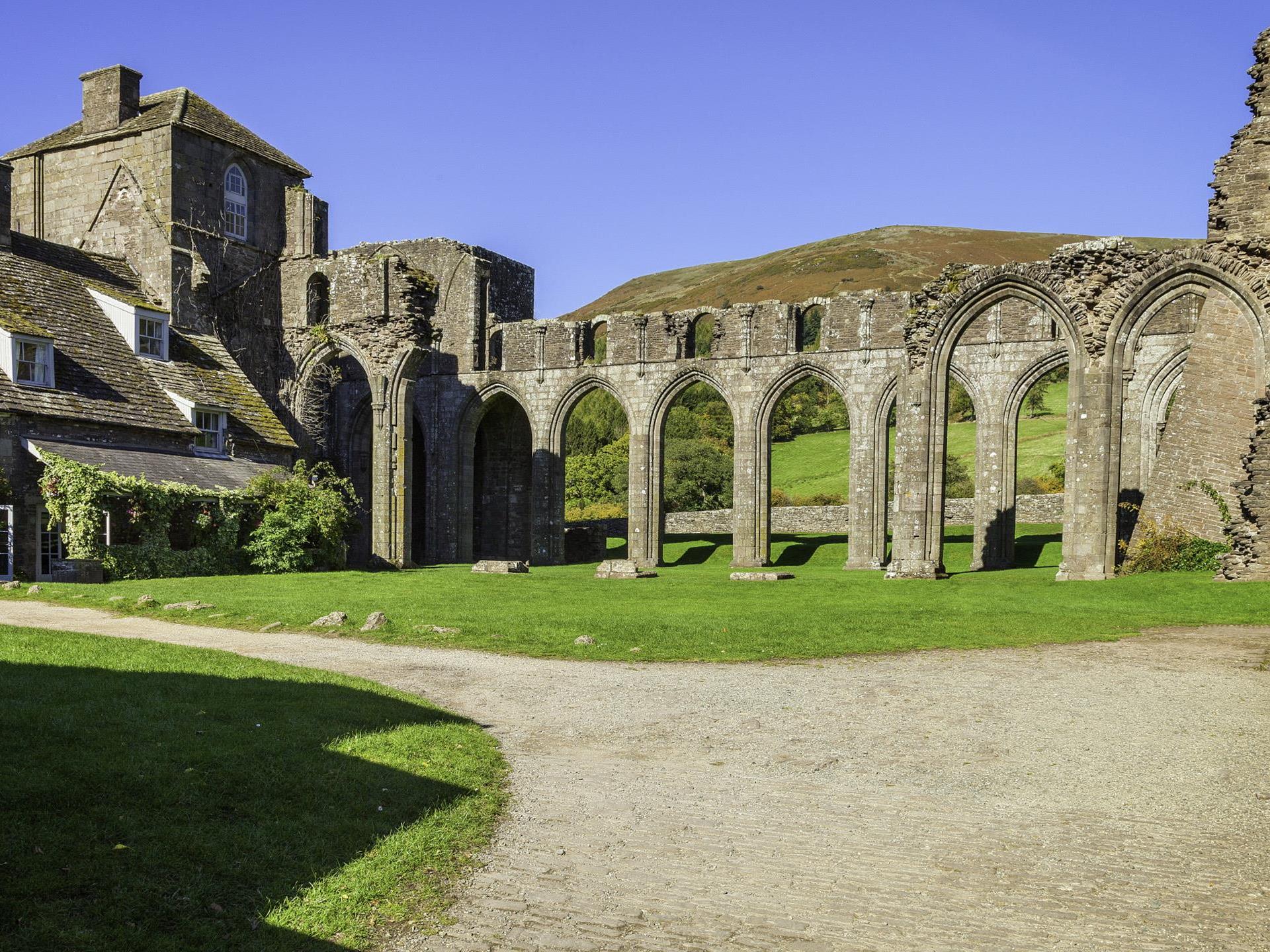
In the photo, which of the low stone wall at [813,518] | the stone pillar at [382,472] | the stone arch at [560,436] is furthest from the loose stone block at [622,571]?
the low stone wall at [813,518]

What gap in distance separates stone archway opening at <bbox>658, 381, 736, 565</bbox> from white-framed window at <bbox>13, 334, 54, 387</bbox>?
17.2 metres

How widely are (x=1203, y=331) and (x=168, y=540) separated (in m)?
21.8

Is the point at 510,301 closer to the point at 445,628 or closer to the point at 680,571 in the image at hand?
the point at 680,571

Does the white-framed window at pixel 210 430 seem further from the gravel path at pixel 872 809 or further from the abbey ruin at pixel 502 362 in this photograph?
the gravel path at pixel 872 809

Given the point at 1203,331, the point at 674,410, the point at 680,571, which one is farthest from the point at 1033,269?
the point at 674,410

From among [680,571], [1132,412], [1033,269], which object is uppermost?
[1033,269]

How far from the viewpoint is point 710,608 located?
16.5 metres

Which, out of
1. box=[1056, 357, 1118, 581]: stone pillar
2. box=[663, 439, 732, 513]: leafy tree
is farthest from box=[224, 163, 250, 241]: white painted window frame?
box=[663, 439, 732, 513]: leafy tree

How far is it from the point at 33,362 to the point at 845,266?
103383 mm

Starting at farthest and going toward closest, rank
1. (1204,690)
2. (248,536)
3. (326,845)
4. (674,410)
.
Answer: (674,410) < (248,536) < (1204,690) < (326,845)

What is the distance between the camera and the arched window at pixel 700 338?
35.6 m

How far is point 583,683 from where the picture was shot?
10.3m

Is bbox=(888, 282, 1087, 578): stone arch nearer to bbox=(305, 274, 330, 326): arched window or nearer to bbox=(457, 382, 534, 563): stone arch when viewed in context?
bbox=(457, 382, 534, 563): stone arch

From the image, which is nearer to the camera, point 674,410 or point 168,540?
point 168,540
